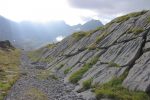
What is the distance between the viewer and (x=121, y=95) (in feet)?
122

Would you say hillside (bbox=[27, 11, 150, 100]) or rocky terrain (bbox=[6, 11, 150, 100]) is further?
rocky terrain (bbox=[6, 11, 150, 100])

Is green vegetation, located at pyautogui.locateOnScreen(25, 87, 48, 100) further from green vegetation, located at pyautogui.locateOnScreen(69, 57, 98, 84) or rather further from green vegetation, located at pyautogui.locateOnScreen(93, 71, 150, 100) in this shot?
green vegetation, located at pyautogui.locateOnScreen(69, 57, 98, 84)

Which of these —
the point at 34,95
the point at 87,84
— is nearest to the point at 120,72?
the point at 87,84

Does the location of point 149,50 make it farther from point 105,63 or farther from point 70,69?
point 70,69

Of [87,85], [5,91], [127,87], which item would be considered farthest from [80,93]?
[5,91]

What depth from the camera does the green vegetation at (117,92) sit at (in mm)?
35906

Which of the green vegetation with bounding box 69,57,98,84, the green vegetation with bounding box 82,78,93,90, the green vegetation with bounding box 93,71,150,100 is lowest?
the green vegetation with bounding box 93,71,150,100

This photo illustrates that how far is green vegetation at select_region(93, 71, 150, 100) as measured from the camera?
3591 centimetres

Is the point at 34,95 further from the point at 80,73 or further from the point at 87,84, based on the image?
the point at 80,73

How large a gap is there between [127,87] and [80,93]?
780 centimetres

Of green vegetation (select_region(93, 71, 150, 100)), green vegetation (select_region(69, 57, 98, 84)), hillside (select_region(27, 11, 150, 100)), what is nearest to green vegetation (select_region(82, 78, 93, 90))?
hillside (select_region(27, 11, 150, 100))

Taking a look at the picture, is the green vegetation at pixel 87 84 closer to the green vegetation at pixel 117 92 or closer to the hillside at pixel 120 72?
the hillside at pixel 120 72

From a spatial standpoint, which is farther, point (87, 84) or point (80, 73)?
point (80, 73)

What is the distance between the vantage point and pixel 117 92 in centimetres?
3875
